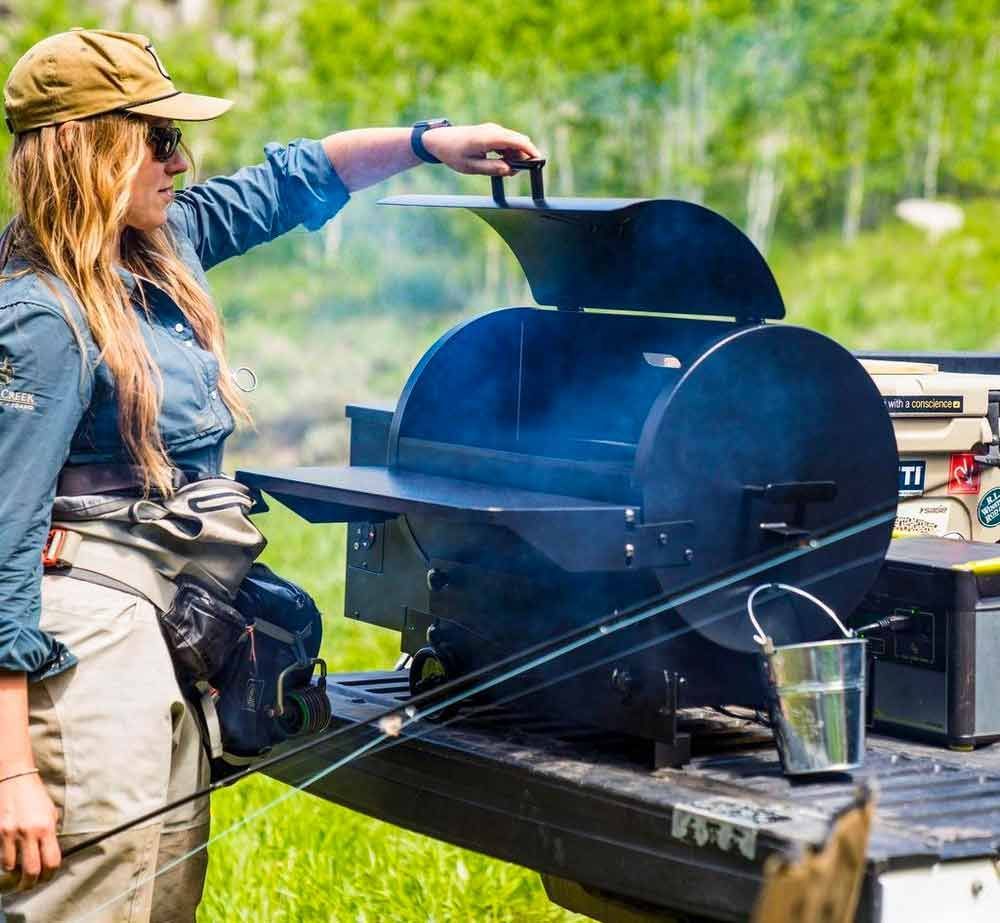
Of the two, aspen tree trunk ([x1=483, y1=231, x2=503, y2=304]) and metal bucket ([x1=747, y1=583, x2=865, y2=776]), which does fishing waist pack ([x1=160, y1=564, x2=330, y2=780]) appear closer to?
metal bucket ([x1=747, y1=583, x2=865, y2=776])

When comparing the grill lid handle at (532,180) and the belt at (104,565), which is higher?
the grill lid handle at (532,180)

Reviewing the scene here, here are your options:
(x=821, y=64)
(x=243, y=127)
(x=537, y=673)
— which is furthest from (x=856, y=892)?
(x=821, y=64)

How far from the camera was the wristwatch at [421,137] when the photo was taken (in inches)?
126

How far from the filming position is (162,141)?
278 centimetres

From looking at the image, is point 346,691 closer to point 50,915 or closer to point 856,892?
point 50,915

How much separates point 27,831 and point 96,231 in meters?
0.96

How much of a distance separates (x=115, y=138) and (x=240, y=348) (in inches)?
554

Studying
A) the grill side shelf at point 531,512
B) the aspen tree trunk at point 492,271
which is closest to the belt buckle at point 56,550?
the grill side shelf at point 531,512

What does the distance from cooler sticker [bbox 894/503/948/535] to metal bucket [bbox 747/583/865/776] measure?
110cm

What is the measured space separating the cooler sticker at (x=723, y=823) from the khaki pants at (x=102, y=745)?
85cm

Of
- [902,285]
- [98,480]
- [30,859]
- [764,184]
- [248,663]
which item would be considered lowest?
[30,859]

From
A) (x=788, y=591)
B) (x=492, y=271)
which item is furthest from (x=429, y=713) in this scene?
(x=492, y=271)

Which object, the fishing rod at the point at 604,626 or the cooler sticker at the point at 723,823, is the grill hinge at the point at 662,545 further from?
the cooler sticker at the point at 723,823

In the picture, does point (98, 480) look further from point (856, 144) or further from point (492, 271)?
point (856, 144)
